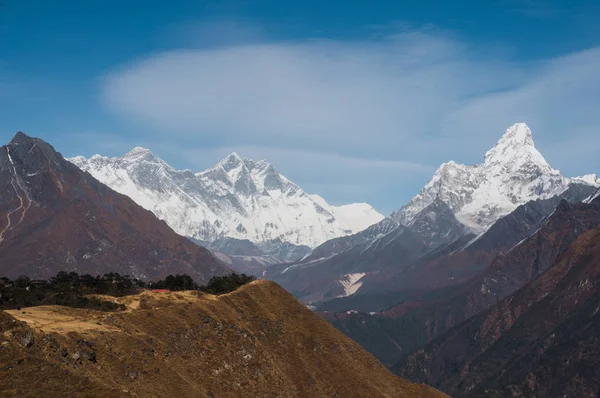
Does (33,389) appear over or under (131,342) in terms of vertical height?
under

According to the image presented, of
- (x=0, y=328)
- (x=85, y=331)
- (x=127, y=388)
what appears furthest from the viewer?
(x=85, y=331)

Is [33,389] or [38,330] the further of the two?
[38,330]

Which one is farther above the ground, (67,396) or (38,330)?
(38,330)

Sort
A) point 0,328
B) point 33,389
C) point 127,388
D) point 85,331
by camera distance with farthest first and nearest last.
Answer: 1. point 85,331
2. point 127,388
3. point 0,328
4. point 33,389

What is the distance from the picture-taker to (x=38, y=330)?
17538 cm

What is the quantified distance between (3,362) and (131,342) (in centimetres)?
4683

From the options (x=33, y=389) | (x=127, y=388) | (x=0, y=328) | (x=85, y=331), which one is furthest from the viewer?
(x=85, y=331)

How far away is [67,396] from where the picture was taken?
149 meters

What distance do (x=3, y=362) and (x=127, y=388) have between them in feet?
97.0

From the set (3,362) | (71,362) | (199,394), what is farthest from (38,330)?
(199,394)

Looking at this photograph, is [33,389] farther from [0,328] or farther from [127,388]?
[127,388]

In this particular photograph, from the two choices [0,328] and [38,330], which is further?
[38,330]

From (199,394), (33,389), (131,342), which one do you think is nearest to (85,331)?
(131,342)

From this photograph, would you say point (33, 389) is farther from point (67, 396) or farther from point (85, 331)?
point (85, 331)
